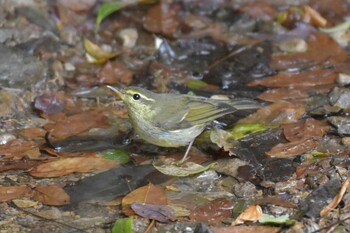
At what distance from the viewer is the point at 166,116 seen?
7.19 metres

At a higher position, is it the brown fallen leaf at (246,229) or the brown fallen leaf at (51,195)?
the brown fallen leaf at (246,229)

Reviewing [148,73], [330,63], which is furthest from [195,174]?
[330,63]

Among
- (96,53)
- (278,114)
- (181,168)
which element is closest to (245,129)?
(278,114)

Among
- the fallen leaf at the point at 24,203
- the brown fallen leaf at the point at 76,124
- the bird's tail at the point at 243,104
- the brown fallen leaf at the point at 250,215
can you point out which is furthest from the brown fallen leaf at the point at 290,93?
the fallen leaf at the point at 24,203

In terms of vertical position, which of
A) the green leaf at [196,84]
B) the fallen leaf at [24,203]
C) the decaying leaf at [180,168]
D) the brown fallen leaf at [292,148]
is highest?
the fallen leaf at [24,203]

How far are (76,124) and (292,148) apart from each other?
223 cm

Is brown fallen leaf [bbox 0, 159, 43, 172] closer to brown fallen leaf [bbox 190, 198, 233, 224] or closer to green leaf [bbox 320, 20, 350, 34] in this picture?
brown fallen leaf [bbox 190, 198, 233, 224]

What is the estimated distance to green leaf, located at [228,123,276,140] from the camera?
7349 mm

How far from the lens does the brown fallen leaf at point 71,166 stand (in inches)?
266

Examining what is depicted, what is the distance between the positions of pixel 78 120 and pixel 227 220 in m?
2.40

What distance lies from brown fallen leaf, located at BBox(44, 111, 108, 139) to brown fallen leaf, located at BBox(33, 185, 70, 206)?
Result: 105cm

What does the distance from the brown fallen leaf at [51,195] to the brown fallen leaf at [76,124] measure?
1049 millimetres

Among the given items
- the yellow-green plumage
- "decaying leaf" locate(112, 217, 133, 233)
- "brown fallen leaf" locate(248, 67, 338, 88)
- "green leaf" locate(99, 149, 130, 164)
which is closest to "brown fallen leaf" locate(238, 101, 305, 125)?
the yellow-green plumage

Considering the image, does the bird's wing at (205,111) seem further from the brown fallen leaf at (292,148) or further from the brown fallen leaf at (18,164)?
the brown fallen leaf at (18,164)
